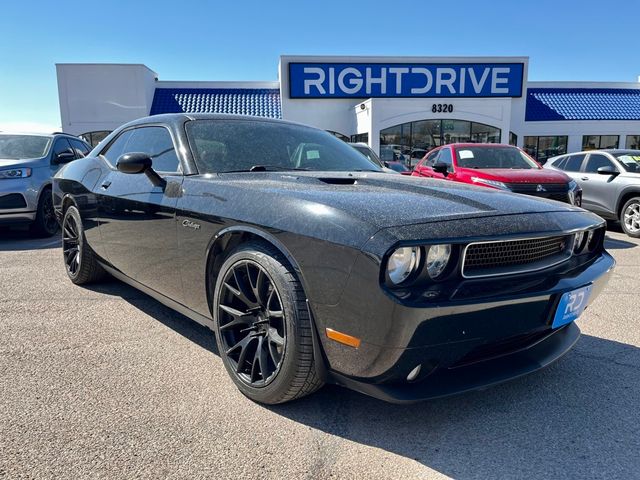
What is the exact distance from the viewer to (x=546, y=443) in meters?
1.97

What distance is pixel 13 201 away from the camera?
6.51 meters

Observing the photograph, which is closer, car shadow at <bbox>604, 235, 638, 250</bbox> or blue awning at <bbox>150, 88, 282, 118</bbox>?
car shadow at <bbox>604, 235, 638, 250</bbox>

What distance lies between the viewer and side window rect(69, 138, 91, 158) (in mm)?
8016

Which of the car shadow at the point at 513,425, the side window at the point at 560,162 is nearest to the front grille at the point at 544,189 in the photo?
the side window at the point at 560,162

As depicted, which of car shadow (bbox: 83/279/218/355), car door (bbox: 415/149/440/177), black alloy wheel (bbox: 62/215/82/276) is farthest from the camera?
car door (bbox: 415/149/440/177)

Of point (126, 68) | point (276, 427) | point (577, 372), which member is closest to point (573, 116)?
point (126, 68)

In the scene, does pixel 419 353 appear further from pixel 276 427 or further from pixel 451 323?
pixel 276 427

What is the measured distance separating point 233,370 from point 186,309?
2.01 ft

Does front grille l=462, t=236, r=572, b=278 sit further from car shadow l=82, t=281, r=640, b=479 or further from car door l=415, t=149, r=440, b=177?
car door l=415, t=149, r=440, b=177

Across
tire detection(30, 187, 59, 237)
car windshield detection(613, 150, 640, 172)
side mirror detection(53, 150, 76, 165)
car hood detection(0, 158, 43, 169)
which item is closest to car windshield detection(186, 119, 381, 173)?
car hood detection(0, 158, 43, 169)

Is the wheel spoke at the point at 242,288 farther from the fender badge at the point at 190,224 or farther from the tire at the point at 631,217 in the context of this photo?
the tire at the point at 631,217

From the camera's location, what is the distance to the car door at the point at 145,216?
2.74 meters

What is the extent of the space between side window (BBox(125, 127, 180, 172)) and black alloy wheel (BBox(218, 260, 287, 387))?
978 millimetres

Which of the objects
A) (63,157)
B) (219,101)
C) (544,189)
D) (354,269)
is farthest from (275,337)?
(219,101)
